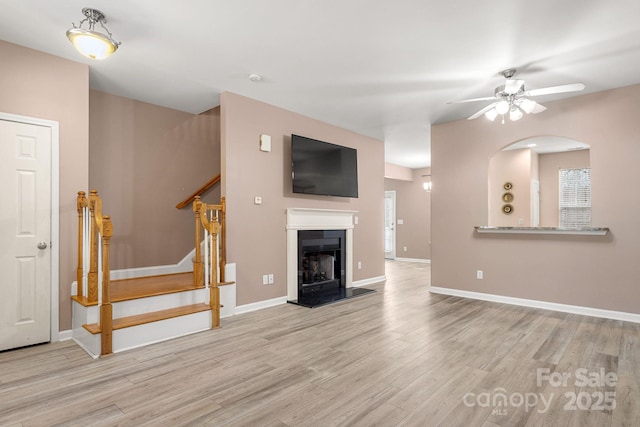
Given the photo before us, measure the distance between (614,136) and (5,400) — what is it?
20.1 feet

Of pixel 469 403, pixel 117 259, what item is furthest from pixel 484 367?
pixel 117 259

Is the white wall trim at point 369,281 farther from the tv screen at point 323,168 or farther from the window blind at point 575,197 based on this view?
the window blind at point 575,197

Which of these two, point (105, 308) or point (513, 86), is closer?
point (105, 308)

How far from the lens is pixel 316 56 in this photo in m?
3.23

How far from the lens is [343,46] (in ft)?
9.97

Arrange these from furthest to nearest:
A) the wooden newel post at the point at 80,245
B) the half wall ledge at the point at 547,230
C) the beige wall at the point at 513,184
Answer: the beige wall at the point at 513,184
the half wall ledge at the point at 547,230
the wooden newel post at the point at 80,245

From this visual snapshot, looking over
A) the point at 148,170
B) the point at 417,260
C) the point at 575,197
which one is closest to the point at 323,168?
the point at 148,170

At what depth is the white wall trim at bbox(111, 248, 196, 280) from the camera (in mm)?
4279

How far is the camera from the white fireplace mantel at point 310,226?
4.74 m

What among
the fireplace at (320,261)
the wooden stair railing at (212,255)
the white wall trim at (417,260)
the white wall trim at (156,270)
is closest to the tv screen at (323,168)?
the fireplace at (320,261)

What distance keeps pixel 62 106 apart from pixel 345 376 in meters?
3.56

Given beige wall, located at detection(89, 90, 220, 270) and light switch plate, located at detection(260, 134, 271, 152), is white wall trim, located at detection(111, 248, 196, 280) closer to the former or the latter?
beige wall, located at detection(89, 90, 220, 270)

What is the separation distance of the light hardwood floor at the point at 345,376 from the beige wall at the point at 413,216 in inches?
219

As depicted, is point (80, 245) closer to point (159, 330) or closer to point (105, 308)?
point (105, 308)
